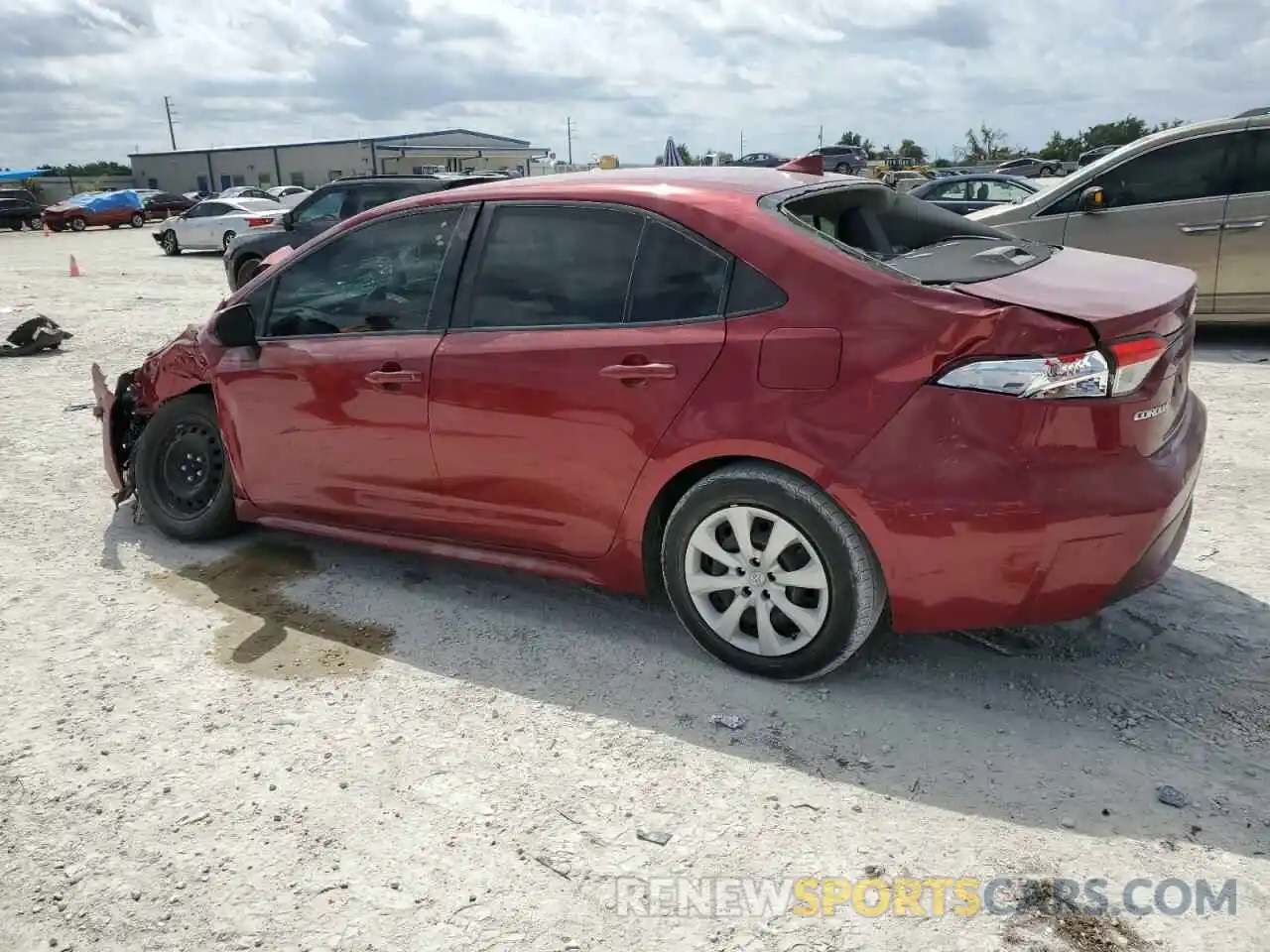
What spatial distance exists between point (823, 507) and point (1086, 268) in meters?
1.32

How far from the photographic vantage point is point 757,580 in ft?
10.5

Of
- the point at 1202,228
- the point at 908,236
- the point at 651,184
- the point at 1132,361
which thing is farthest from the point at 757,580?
the point at 1202,228

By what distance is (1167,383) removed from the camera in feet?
9.77

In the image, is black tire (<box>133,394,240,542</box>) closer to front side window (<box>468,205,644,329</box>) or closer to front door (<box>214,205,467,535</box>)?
front door (<box>214,205,467,535</box>)

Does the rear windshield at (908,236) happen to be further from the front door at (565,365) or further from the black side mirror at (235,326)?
the black side mirror at (235,326)

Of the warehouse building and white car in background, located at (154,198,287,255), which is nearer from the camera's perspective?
white car in background, located at (154,198,287,255)

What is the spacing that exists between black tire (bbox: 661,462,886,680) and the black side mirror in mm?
2117

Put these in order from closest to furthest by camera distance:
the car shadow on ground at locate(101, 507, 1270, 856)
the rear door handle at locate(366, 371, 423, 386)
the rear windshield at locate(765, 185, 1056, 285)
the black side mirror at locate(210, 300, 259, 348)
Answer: the car shadow on ground at locate(101, 507, 1270, 856), the rear windshield at locate(765, 185, 1056, 285), the rear door handle at locate(366, 371, 423, 386), the black side mirror at locate(210, 300, 259, 348)

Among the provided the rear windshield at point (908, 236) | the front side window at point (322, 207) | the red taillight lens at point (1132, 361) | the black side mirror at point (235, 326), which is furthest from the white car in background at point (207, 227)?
the red taillight lens at point (1132, 361)

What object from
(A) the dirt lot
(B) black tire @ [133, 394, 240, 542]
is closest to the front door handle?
(A) the dirt lot

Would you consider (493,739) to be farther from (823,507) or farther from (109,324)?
(109,324)

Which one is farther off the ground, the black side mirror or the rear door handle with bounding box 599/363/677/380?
the black side mirror

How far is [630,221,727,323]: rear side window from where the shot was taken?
322cm

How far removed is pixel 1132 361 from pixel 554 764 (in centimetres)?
204
